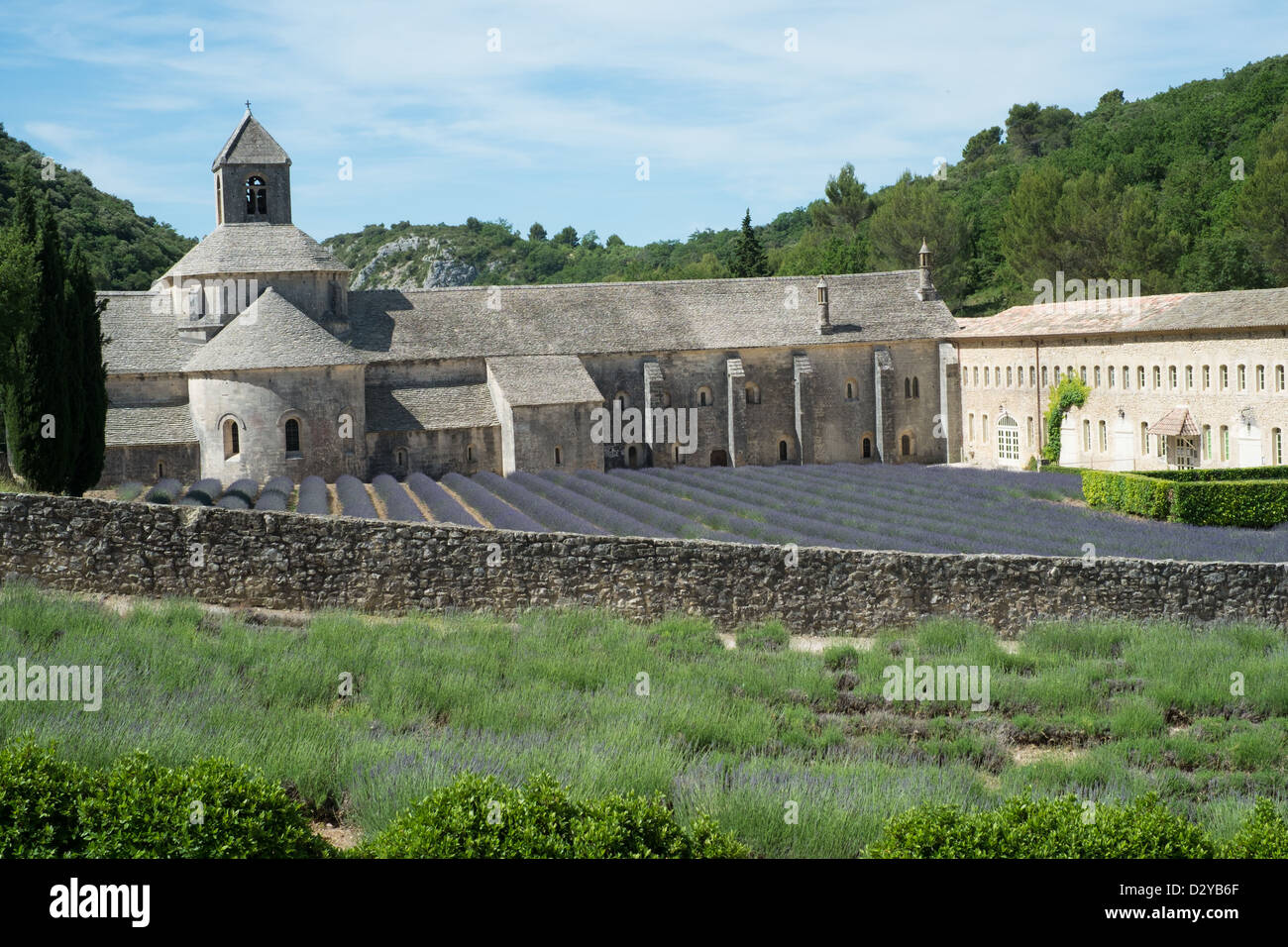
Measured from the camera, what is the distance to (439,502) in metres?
33.9

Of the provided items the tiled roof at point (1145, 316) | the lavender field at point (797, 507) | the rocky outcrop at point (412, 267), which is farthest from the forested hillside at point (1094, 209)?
the lavender field at point (797, 507)

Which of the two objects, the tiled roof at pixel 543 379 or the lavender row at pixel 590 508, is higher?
the tiled roof at pixel 543 379

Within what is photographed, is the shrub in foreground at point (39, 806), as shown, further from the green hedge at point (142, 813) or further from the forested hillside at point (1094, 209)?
the forested hillside at point (1094, 209)

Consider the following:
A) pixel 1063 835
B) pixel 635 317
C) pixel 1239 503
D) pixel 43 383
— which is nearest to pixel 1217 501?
pixel 1239 503

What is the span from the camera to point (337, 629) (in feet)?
53.0

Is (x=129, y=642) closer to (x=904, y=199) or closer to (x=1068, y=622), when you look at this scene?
(x=1068, y=622)

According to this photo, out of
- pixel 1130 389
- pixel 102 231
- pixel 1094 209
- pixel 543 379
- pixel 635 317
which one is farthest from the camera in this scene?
pixel 1094 209

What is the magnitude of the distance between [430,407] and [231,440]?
7.15 metres

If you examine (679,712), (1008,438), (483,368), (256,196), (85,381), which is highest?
(256,196)

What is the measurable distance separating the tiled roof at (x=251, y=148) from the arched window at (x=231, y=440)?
1131 centimetres

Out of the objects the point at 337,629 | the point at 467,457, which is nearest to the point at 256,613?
the point at 337,629

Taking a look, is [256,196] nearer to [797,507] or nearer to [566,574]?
[797,507]

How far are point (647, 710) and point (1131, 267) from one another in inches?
2260

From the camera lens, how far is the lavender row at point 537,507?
89.8 ft
